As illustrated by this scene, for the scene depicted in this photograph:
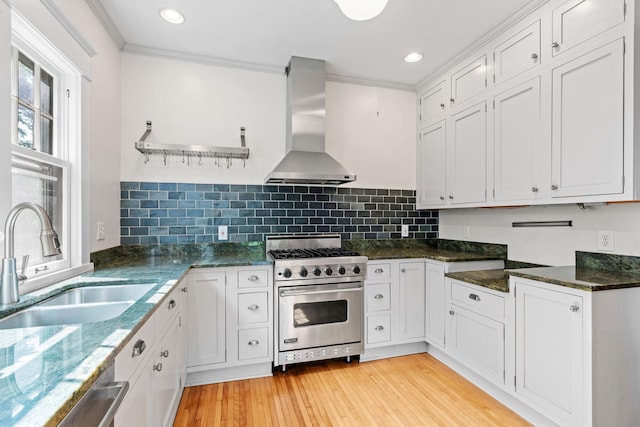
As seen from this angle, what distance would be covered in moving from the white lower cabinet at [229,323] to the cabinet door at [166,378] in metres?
0.34

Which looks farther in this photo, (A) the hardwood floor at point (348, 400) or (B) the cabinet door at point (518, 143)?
(B) the cabinet door at point (518, 143)

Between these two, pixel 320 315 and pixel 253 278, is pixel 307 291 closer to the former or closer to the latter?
pixel 320 315

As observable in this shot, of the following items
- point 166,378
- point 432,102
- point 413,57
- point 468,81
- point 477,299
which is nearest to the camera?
point 166,378

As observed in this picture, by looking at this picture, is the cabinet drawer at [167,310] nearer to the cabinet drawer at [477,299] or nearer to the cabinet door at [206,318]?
the cabinet door at [206,318]

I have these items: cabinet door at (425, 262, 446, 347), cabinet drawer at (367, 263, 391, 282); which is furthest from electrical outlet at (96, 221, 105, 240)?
cabinet door at (425, 262, 446, 347)

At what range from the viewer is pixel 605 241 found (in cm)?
190

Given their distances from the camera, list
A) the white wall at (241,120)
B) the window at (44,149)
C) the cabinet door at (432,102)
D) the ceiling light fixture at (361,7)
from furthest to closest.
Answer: the cabinet door at (432,102) → the white wall at (241,120) → the window at (44,149) → the ceiling light fixture at (361,7)

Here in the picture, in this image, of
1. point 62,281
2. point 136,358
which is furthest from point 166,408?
point 62,281

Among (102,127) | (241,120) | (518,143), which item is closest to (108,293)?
(102,127)

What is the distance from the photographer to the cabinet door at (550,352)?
61.9 inches

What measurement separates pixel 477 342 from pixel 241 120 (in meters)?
2.70

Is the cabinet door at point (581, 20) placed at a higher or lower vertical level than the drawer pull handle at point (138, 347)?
higher

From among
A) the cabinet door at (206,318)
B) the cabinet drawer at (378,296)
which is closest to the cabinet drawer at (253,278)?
the cabinet door at (206,318)

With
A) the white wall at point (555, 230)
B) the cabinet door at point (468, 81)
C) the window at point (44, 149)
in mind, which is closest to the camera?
the window at point (44, 149)
